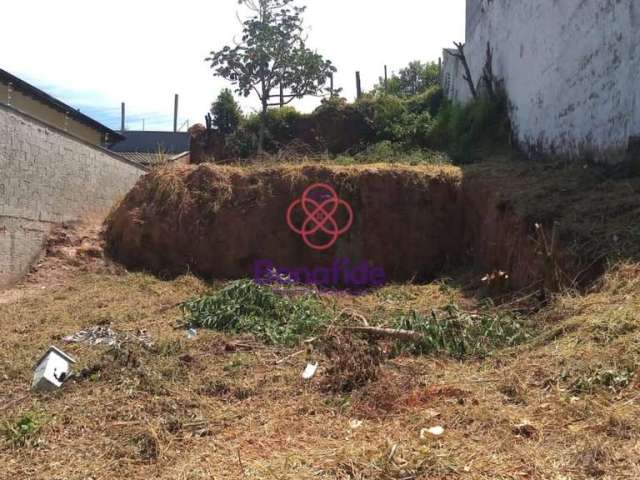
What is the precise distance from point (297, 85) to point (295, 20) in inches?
83.3

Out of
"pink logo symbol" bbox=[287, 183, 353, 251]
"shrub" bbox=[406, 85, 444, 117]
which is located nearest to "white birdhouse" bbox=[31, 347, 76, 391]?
"pink logo symbol" bbox=[287, 183, 353, 251]

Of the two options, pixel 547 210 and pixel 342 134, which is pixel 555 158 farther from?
pixel 342 134

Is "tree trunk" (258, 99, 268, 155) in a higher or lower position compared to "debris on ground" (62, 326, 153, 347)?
higher

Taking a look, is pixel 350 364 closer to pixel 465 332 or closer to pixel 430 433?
pixel 430 433

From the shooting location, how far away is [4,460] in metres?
3.31

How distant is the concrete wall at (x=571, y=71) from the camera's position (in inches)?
284

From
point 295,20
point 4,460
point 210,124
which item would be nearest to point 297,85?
point 295,20

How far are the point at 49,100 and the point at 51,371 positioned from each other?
40.9 feet

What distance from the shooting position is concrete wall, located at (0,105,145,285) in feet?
27.9

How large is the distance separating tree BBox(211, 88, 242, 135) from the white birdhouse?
16.5 metres

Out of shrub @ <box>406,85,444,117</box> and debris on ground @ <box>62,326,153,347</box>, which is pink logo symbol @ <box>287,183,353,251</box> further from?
shrub @ <box>406,85,444,117</box>

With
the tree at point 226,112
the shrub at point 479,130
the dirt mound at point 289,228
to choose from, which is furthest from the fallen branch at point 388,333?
the tree at point 226,112

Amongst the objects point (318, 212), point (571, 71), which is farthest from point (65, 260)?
point (571, 71)

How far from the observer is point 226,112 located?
67.4ft
